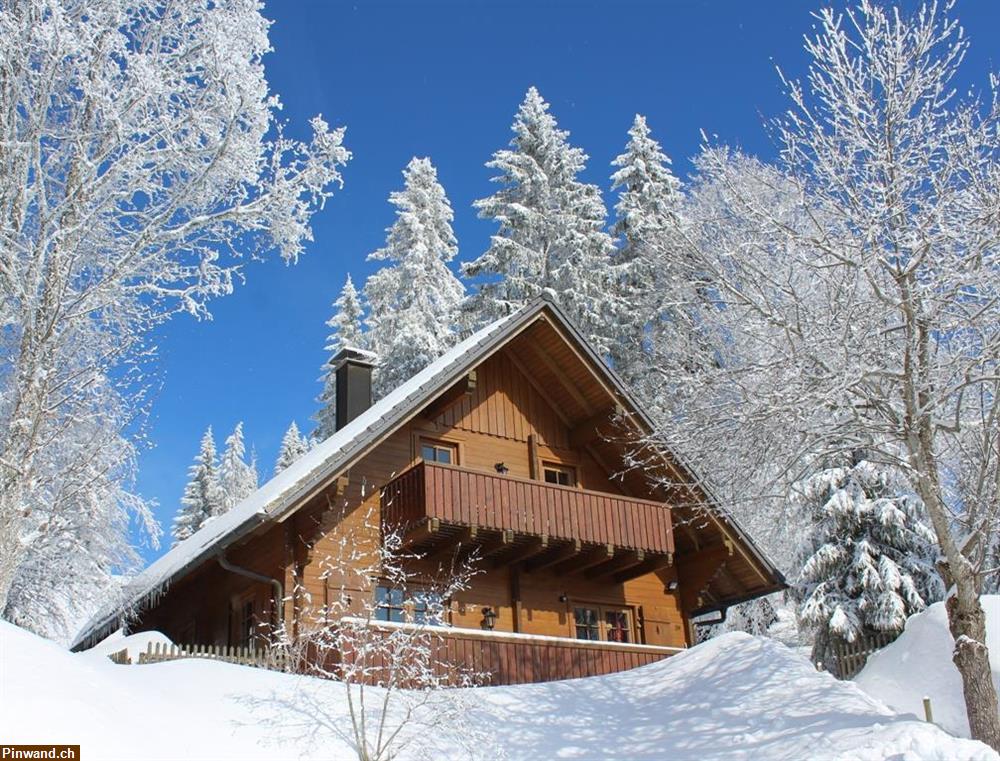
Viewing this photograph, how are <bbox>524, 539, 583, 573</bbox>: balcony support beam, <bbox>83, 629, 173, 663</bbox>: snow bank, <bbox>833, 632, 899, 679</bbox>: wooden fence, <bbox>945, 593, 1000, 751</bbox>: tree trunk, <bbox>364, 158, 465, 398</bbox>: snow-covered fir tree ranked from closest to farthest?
<bbox>945, 593, 1000, 751</bbox>: tree trunk < <bbox>83, 629, 173, 663</bbox>: snow bank < <bbox>524, 539, 583, 573</bbox>: balcony support beam < <bbox>833, 632, 899, 679</bbox>: wooden fence < <bbox>364, 158, 465, 398</bbox>: snow-covered fir tree

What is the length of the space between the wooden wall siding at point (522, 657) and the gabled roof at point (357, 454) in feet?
8.02

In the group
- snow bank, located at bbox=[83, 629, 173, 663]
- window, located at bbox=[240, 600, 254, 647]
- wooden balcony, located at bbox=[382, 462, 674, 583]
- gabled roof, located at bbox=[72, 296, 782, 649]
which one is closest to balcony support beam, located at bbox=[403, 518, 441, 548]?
wooden balcony, located at bbox=[382, 462, 674, 583]

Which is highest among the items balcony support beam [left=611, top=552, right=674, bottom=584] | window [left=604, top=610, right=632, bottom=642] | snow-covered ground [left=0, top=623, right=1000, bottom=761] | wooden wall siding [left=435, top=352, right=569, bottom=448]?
wooden wall siding [left=435, top=352, right=569, bottom=448]

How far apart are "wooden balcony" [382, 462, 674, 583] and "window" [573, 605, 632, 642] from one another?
30.9 inches

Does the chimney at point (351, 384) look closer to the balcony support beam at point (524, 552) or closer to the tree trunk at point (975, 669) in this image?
the balcony support beam at point (524, 552)

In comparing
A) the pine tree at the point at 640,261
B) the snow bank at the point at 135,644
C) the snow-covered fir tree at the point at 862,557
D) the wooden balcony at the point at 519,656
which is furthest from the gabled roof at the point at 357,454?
the pine tree at the point at 640,261

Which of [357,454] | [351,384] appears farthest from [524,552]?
[351,384]

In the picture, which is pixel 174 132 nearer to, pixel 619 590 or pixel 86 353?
pixel 86 353

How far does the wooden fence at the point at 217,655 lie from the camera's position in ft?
46.4

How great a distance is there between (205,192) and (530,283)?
1610cm

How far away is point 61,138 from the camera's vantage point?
13891 mm

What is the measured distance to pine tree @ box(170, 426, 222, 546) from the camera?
43656mm

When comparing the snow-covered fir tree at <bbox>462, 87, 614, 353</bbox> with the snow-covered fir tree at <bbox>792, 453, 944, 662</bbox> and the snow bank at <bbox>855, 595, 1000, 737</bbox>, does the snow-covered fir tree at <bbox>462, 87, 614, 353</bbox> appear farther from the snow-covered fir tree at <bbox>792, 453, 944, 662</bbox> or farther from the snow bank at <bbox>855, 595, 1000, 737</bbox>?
the snow bank at <bbox>855, 595, 1000, 737</bbox>

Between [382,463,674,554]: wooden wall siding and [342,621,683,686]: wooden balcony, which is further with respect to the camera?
[382,463,674,554]: wooden wall siding
